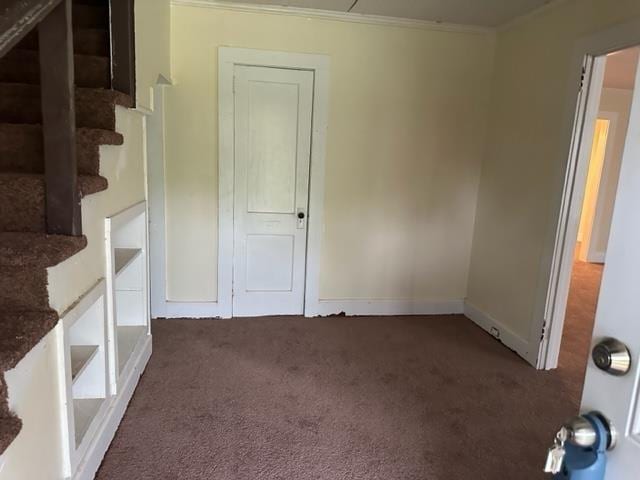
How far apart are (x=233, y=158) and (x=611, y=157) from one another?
5.43 m

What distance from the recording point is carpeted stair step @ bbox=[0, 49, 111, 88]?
2264mm

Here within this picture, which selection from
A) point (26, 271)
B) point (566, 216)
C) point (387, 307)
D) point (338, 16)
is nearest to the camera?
point (26, 271)

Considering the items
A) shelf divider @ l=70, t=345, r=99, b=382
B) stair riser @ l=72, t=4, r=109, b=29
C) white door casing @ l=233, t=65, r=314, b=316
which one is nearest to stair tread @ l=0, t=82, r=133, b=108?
stair riser @ l=72, t=4, r=109, b=29

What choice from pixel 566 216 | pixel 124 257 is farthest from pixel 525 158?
pixel 124 257

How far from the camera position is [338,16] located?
139 inches

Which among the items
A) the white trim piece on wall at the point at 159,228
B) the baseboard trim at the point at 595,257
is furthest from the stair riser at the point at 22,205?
the baseboard trim at the point at 595,257

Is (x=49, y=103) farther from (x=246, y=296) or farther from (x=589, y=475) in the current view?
(x=246, y=296)

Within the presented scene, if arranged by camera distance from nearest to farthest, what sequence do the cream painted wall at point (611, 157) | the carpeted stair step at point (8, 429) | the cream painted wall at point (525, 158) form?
1. the carpeted stair step at point (8, 429)
2. the cream painted wall at point (525, 158)
3. the cream painted wall at point (611, 157)

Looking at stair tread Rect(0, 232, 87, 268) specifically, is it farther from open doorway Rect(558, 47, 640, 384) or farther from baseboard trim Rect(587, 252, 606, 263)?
baseboard trim Rect(587, 252, 606, 263)

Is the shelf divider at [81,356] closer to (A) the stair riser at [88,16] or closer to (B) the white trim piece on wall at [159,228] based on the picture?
(B) the white trim piece on wall at [159,228]

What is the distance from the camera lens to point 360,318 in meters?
3.97

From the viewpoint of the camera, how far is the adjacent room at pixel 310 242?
1.49m

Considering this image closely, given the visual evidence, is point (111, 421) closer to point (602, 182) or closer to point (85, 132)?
point (85, 132)

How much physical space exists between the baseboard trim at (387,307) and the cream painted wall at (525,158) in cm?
26
